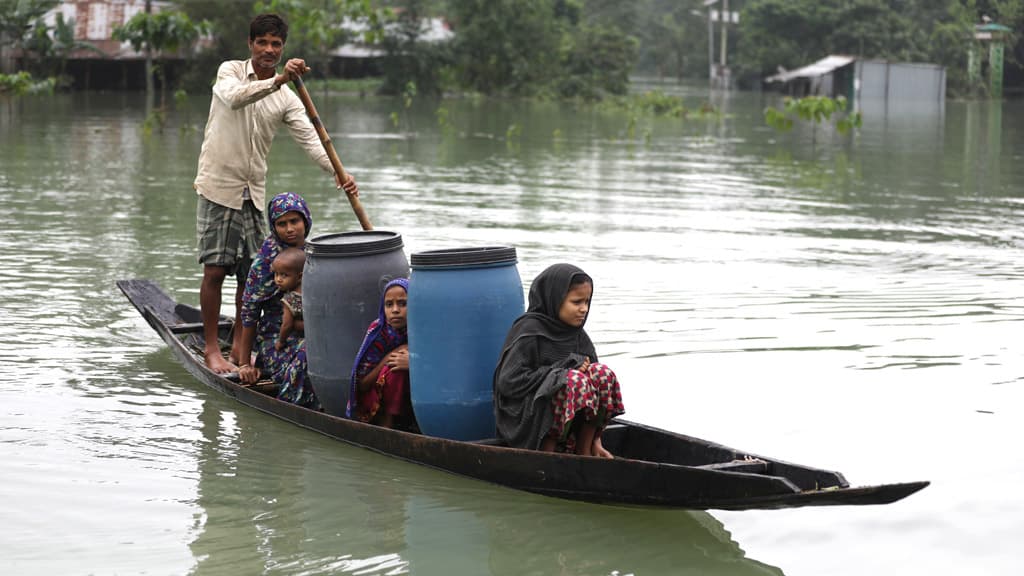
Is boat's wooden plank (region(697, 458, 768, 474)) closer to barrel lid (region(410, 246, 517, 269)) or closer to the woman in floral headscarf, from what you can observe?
barrel lid (region(410, 246, 517, 269))

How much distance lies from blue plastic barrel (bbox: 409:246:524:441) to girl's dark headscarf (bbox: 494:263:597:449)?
0.27 m

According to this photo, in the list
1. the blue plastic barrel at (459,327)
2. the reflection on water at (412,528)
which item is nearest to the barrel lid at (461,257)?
the blue plastic barrel at (459,327)

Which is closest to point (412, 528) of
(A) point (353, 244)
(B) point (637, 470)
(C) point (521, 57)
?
(B) point (637, 470)

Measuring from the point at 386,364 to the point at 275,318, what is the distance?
1.20 metres

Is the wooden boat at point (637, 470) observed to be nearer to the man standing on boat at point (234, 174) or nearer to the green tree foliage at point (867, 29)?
the man standing on boat at point (234, 174)

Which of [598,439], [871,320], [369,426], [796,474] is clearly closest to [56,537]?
[369,426]

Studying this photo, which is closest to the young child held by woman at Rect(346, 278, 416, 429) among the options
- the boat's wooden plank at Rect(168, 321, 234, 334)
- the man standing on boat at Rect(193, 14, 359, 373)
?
the man standing on boat at Rect(193, 14, 359, 373)

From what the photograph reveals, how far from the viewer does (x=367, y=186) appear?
17406mm

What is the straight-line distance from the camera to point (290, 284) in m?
6.48

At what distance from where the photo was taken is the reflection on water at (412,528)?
4.73m

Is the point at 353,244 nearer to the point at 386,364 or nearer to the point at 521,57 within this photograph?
the point at 386,364

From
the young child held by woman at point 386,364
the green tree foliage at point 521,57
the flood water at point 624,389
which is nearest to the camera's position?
the flood water at point 624,389

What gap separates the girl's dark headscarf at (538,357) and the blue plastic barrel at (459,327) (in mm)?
269

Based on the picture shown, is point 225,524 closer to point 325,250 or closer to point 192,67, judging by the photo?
point 325,250
